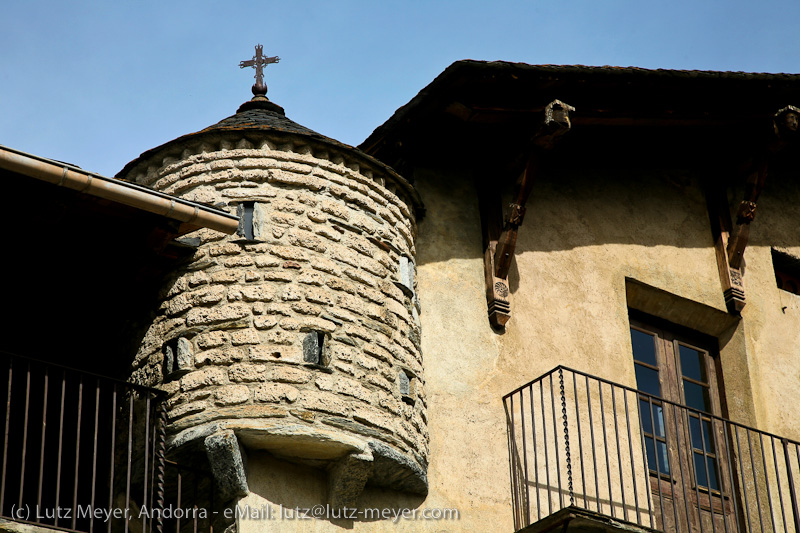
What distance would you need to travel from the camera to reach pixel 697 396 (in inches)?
435

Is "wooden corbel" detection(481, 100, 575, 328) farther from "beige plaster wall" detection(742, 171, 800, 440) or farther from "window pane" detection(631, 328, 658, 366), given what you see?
"beige plaster wall" detection(742, 171, 800, 440)

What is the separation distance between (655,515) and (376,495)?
2.46 metres

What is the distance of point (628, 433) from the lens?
942 cm

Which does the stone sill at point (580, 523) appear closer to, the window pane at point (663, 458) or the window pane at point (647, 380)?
the window pane at point (663, 458)

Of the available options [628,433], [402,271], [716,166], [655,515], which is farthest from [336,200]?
[716,166]

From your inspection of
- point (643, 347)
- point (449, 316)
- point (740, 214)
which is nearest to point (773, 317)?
point (740, 214)

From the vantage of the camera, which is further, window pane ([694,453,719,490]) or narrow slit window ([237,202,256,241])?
window pane ([694,453,719,490])

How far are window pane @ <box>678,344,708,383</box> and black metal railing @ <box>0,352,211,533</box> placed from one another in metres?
4.74

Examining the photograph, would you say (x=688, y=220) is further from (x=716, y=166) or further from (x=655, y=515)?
(x=655, y=515)

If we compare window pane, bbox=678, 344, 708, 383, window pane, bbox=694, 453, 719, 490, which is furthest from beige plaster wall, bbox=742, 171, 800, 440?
window pane, bbox=694, 453, 719, 490

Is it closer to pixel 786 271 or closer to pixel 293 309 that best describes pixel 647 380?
pixel 786 271

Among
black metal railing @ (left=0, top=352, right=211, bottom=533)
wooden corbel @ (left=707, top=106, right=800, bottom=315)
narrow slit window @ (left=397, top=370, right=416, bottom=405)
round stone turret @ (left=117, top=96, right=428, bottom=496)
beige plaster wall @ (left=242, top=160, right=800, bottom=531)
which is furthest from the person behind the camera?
wooden corbel @ (left=707, top=106, right=800, bottom=315)

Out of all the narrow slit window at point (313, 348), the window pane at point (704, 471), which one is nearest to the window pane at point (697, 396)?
the window pane at point (704, 471)

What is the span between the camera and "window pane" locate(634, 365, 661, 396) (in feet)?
35.2
